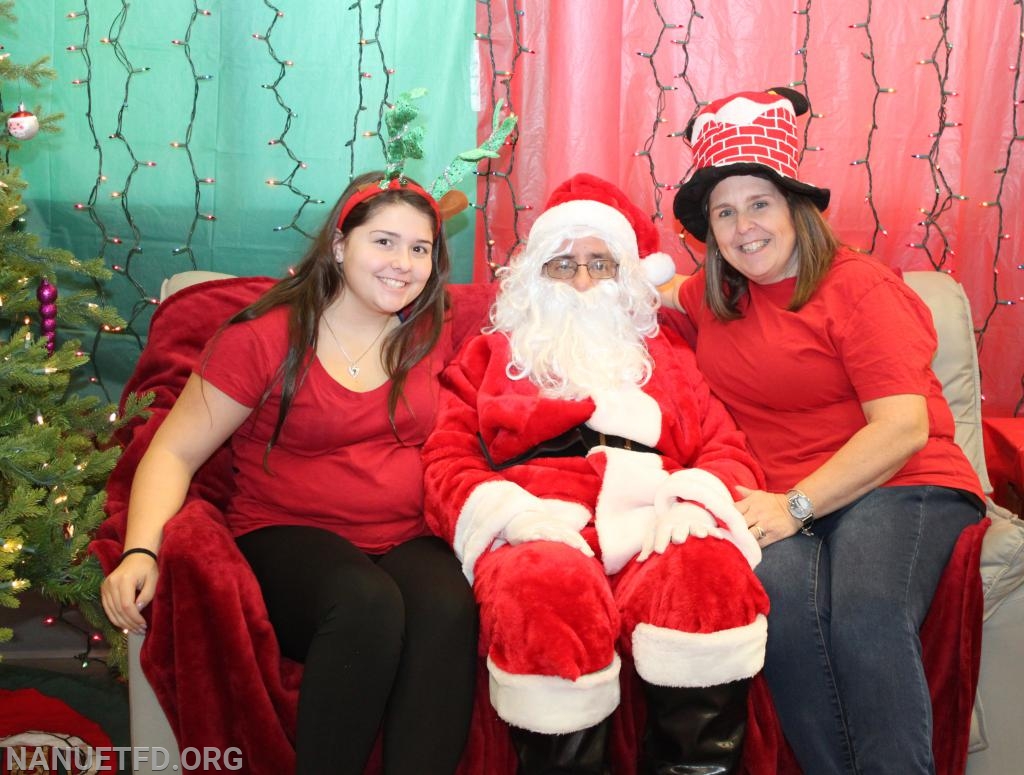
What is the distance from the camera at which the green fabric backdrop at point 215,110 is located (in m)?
2.54

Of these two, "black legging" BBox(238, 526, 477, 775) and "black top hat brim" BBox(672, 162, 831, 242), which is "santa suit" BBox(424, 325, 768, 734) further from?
"black top hat brim" BBox(672, 162, 831, 242)

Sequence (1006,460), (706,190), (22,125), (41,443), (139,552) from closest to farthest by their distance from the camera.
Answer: (139,552) < (41,443) < (22,125) < (706,190) < (1006,460)

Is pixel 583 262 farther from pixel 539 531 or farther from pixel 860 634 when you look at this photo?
pixel 860 634

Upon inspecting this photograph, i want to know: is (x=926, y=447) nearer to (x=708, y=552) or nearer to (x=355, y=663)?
(x=708, y=552)

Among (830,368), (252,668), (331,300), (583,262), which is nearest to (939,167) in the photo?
(830,368)

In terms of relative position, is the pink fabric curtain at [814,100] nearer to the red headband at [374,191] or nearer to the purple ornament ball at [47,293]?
the red headband at [374,191]

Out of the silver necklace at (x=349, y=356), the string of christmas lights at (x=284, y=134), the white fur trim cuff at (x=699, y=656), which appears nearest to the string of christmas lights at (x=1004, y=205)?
the white fur trim cuff at (x=699, y=656)

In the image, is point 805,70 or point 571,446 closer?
point 571,446

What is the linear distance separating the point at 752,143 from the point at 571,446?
801 mm

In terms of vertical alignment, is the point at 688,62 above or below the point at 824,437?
above

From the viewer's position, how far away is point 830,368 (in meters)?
1.91

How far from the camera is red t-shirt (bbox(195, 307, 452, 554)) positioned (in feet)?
5.95

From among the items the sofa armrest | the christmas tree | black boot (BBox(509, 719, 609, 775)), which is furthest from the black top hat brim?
the christmas tree

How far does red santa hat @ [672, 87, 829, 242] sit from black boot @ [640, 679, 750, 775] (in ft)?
3.55
